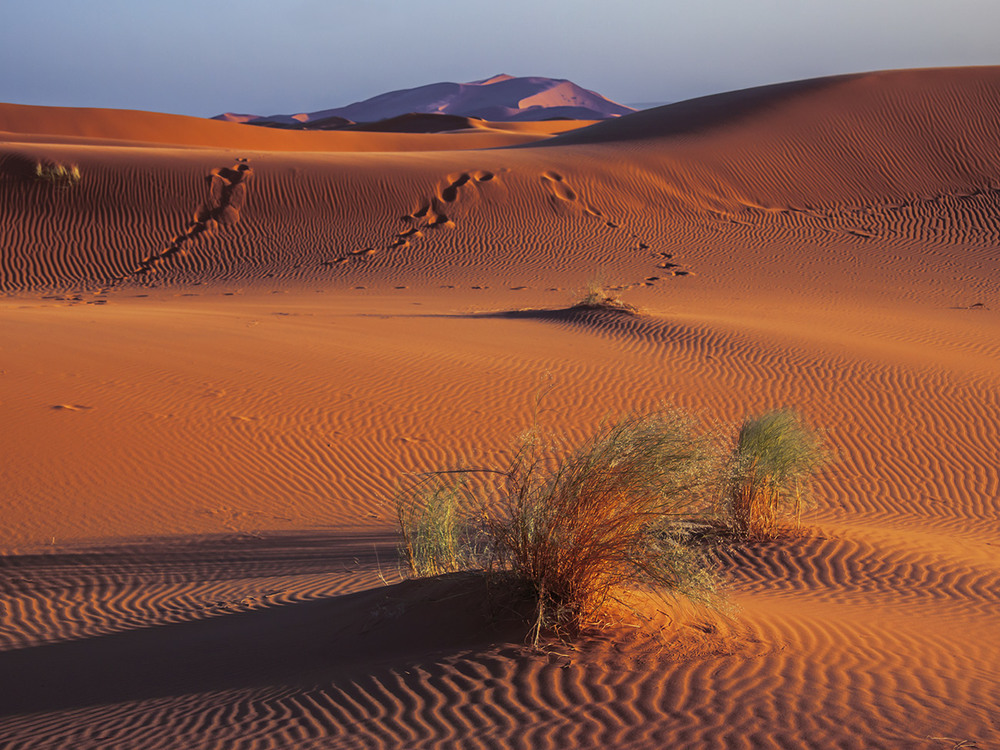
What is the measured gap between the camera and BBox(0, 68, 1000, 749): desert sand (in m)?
4.29

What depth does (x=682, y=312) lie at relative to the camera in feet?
61.7

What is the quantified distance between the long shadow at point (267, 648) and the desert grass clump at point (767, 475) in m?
3.02

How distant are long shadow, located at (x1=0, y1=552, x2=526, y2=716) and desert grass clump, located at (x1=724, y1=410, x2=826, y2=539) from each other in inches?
119

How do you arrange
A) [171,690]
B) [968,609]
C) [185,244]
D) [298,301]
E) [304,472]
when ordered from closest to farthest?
[171,690] < [968,609] < [304,472] < [298,301] < [185,244]

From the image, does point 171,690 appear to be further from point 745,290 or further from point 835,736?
point 745,290

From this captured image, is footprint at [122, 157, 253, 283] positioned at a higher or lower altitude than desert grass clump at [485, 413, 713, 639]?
higher

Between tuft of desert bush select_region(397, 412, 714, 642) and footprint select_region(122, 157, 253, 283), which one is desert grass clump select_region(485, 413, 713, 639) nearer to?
tuft of desert bush select_region(397, 412, 714, 642)

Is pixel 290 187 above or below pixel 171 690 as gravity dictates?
above

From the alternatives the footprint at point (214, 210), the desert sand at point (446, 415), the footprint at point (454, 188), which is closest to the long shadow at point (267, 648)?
the desert sand at point (446, 415)

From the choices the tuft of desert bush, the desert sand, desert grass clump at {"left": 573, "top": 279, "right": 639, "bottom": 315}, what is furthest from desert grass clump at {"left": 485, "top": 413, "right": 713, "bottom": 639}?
desert grass clump at {"left": 573, "top": 279, "right": 639, "bottom": 315}

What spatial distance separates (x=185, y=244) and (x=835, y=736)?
2585cm

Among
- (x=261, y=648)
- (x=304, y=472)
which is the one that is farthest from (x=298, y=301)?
(x=261, y=648)

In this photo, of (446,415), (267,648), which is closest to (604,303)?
(446,415)

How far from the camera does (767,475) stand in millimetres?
7641
